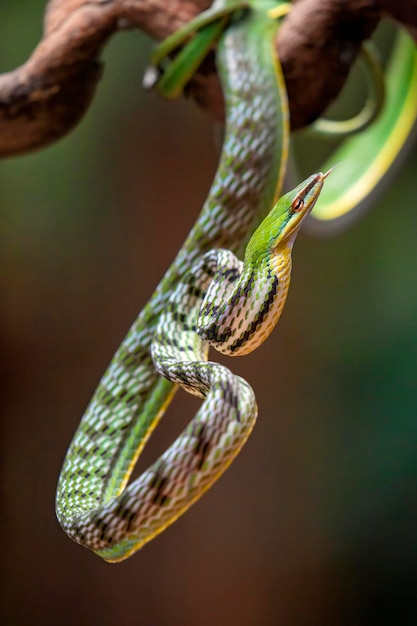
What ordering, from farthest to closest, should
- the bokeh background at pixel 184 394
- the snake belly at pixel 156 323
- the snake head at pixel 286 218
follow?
the bokeh background at pixel 184 394
the snake belly at pixel 156 323
the snake head at pixel 286 218

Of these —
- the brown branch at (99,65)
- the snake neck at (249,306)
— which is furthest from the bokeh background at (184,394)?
the snake neck at (249,306)

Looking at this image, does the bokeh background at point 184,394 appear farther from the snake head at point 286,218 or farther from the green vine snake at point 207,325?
the snake head at point 286,218

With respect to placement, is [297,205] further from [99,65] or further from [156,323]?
[99,65]

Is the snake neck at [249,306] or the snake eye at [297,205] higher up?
the snake eye at [297,205]

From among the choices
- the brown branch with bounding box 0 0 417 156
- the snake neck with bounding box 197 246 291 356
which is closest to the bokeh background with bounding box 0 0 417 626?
the brown branch with bounding box 0 0 417 156

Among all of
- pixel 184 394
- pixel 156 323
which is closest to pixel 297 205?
pixel 156 323

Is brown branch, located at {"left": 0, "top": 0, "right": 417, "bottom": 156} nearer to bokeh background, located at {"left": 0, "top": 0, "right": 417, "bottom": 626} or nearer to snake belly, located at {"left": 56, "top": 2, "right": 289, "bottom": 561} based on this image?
snake belly, located at {"left": 56, "top": 2, "right": 289, "bottom": 561}
